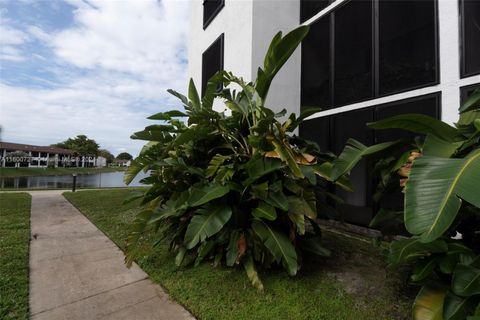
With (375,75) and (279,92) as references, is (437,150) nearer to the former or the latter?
(375,75)

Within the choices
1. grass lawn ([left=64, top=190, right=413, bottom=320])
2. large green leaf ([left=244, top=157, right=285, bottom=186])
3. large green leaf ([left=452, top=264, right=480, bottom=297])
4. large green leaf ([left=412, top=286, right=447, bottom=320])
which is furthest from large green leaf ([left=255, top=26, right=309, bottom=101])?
large green leaf ([left=412, top=286, right=447, bottom=320])

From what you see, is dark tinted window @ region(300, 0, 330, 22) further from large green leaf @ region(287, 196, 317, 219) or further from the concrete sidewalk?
the concrete sidewalk

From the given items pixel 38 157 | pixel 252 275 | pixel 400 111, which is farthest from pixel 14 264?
pixel 38 157

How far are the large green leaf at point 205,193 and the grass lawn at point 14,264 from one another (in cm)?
190

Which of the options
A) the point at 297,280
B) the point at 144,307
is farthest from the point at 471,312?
the point at 144,307

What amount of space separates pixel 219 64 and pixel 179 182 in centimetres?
Result: 525

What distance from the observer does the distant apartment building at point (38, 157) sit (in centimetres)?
4425

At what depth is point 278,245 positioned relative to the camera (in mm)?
2852

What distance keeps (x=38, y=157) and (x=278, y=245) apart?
72338mm

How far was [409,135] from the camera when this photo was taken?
4.70 metres

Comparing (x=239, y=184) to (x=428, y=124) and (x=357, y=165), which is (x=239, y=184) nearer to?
(x=428, y=124)

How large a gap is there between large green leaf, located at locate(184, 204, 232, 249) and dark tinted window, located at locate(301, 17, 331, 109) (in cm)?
415

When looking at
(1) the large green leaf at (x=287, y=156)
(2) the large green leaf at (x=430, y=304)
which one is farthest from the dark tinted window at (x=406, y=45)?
(2) the large green leaf at (x=430, y=304)

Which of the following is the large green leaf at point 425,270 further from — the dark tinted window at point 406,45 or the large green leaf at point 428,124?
the dark tinted window at point 406,45
